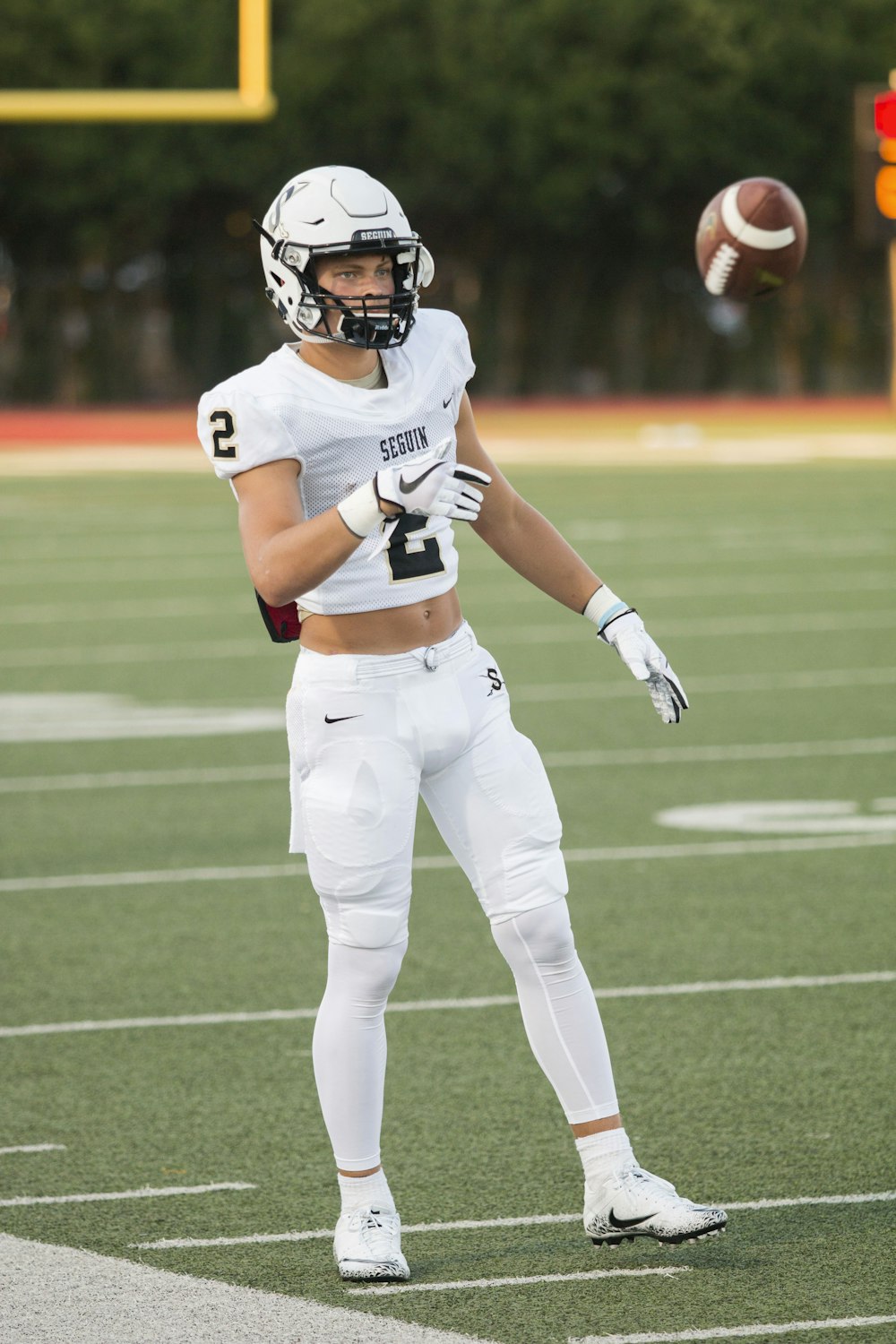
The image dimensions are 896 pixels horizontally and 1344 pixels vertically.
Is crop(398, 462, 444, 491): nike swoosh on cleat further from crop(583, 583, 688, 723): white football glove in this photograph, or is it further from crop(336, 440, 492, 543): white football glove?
crop(583, 583, 688, 723): white football glove

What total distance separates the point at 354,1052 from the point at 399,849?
37cm

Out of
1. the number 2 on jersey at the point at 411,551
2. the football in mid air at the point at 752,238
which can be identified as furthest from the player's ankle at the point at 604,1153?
the football in mid air at the point at 752,238

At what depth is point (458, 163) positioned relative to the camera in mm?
49125

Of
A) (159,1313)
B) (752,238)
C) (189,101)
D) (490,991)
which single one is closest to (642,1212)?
(159,1313)

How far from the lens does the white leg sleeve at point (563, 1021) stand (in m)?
4.11

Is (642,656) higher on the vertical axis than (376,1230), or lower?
higher

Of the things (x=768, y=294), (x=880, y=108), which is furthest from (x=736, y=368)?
(x=768, y=294)

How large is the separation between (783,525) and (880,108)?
12.3 feet

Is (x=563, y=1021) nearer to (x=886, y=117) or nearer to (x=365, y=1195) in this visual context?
(x=365, y=1195)

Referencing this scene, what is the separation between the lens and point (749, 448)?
105 feet

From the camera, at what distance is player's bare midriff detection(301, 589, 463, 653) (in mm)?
4105

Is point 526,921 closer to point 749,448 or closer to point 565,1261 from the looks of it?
point 565,1261

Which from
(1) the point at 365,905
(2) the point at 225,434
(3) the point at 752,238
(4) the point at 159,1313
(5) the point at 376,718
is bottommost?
(4) the point at 159,1313

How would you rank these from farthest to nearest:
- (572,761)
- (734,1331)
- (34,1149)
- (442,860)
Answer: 1. (572,761)
2. (442,860)
3. (34,1149)
4. (734,1331)
